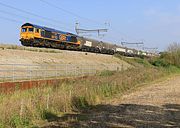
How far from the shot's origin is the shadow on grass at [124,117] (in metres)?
13.0

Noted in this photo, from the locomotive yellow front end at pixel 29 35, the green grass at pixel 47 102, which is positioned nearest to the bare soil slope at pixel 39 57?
the locomotive yellow front end at pixel 29 35

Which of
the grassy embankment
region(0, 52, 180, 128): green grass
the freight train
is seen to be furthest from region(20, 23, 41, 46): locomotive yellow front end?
region(0, 52, 180, 128): green grass

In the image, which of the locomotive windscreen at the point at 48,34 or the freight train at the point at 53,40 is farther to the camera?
the locomotive windscreen at the point at 48,34

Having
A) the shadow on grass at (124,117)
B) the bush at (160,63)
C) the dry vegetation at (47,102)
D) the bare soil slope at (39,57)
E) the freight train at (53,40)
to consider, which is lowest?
the shadow on grass at (124,117)

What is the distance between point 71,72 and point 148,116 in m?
21.6

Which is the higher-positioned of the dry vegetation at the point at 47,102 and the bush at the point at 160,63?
the bush at the point at 160,63

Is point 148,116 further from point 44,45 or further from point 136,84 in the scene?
point 44,45

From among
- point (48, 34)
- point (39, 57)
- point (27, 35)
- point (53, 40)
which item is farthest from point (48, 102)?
point (53, 40)

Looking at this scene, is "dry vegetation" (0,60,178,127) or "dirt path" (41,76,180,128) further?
"dirt path" (41,76,180,128)

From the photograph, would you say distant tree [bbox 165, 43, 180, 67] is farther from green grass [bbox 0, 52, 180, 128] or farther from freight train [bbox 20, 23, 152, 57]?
green grass [bbox 0, 52, 180, 128]

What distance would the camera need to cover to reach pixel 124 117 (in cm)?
1457

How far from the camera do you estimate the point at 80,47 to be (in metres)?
61.0

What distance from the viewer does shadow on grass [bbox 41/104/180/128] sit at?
42.6ft

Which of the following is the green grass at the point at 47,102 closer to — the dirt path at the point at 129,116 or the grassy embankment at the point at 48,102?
the grassy embankment at the point at 48,102
